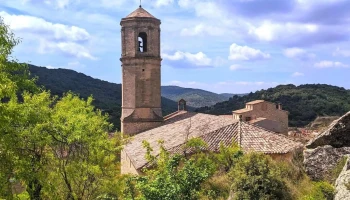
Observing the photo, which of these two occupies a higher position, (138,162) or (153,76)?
(153,76)

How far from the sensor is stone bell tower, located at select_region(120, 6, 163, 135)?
30766 millimetres

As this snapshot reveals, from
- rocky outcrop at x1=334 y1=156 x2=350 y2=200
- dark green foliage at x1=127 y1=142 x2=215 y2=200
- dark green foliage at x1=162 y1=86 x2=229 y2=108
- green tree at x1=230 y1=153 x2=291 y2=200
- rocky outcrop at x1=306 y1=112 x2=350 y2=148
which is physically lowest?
dark green foliage at x1=127 y1=142 x2=215 y2=200

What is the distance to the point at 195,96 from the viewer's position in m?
144

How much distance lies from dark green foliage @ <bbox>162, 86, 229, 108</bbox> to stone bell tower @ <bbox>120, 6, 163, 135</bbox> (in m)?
65.2

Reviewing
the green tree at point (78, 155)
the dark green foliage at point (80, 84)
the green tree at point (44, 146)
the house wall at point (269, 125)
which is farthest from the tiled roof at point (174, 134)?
the dark green foliage at point (80, 84)

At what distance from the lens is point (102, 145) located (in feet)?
54.3

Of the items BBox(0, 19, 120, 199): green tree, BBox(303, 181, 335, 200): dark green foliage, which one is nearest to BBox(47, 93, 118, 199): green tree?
BBox(0, 19, 120, 199): green tree

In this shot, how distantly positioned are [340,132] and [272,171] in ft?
6.12

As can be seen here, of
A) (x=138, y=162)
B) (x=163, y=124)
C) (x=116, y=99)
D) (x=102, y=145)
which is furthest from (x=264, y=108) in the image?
(x=116, y=99)

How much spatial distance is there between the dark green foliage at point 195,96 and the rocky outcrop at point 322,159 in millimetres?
86911

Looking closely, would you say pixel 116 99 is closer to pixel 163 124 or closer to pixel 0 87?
pixel 163 124

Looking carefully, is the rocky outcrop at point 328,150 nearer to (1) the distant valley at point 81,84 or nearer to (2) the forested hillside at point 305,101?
(2) the forested hillside at point 305,101

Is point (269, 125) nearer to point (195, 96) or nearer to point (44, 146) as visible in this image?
point (44, 146)

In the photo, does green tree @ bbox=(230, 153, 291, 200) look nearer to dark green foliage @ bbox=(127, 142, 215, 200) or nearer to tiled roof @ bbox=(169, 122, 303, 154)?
dark green foliage @ bbox=(127, 142, 215, 200)
